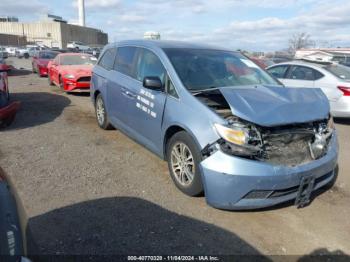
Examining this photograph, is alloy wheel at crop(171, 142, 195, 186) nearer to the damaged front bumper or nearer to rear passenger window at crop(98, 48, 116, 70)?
the damaged front bumper

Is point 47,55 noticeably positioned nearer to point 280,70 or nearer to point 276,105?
point 280,70

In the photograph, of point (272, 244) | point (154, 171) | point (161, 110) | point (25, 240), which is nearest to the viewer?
point (25, 240)

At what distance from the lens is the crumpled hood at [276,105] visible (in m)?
3.40

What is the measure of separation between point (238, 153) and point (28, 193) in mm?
2491

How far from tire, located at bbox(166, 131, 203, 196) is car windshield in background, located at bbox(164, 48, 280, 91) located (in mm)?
688

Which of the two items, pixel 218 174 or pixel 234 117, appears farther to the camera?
pixel 234 117

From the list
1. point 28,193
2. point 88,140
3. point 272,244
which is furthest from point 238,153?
point 88,140

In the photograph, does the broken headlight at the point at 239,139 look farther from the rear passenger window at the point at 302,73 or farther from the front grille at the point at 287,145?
the rear passenger window at the point at 302,73

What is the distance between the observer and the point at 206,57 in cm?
478

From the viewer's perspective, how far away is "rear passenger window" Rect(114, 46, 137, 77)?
17.6 feet

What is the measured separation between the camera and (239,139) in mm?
3348

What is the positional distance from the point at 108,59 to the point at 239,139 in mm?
3824

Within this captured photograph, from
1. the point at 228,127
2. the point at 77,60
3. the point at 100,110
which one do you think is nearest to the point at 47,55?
the point at 77,60

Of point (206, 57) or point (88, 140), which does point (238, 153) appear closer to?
point (206, 57)
